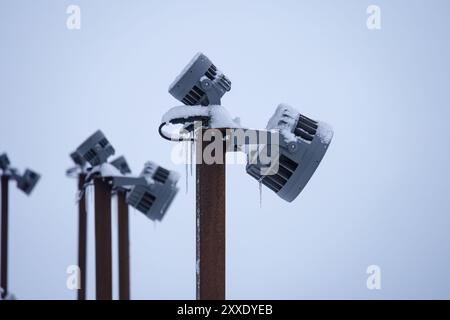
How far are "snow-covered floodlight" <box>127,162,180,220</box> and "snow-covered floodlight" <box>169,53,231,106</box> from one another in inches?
239

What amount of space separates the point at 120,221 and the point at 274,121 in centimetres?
771

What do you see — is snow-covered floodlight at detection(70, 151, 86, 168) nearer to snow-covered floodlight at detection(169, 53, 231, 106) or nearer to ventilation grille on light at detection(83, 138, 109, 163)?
ventilation grille on light at detection(83, 138, 109, 163)

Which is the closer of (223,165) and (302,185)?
(223,165)

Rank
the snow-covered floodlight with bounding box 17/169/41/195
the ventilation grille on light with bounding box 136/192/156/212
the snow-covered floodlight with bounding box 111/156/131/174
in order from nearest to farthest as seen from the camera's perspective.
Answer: the ventilation grille on light with bounding box 136/192/156/212 → the snow-covered floodlight with bounding box 111/156/131/174 → the snow-covered floodlight with bounding box 17/169/41/195

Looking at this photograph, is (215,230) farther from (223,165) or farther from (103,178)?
(103,178)

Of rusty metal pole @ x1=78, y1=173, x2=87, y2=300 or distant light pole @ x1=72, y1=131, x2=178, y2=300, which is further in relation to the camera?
rusty metal pole @ x1=78, y1=173, x2=87, y2=300

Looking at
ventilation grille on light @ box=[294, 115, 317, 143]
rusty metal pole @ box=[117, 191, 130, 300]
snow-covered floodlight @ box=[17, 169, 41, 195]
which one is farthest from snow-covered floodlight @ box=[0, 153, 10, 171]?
ventilation grille on light @ box=[294, 115, 317, 143]

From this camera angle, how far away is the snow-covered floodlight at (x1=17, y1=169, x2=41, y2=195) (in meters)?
19.7

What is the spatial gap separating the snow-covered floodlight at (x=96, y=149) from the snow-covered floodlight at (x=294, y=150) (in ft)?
17.4

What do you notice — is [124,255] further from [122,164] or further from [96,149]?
[96,149]

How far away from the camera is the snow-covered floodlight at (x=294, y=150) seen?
22.3 feet

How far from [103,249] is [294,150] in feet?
17.7

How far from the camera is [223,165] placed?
20.1 ft
